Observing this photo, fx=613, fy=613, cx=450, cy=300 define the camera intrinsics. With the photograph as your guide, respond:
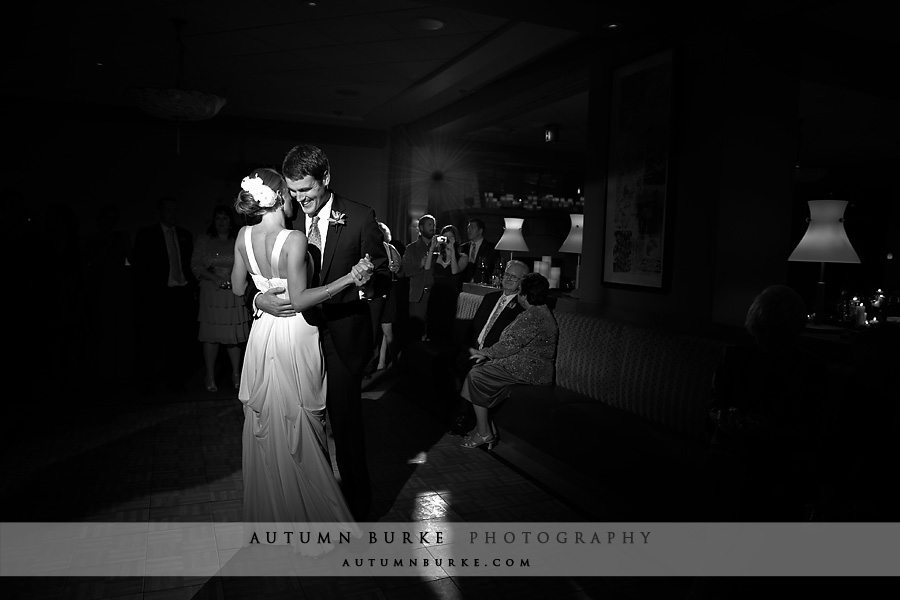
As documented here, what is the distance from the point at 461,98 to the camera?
704 centimetres

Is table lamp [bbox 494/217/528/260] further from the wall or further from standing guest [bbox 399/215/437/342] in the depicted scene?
the wall

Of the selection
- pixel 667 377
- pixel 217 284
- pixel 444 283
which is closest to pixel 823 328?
pixel 667 377

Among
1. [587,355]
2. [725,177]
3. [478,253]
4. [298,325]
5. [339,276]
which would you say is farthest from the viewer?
[478,253]

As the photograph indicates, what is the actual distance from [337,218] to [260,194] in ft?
1.10

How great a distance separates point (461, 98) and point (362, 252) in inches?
189

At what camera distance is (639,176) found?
4129 millimetres

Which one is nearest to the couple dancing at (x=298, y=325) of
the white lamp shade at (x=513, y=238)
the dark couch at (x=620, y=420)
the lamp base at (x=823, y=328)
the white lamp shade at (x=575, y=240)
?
the dark couch at (x=620, y=420)

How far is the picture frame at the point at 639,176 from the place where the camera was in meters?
3.91

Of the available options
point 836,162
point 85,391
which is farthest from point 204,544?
point 836,162

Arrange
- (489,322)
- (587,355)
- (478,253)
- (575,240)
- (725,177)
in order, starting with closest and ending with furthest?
(725,177) → (587,355) → (489,322) → (575,240) → (478,253)

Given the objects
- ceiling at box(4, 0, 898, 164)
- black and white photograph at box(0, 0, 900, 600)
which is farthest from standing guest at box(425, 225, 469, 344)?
ceiling at box(4, 0, 898, 164)

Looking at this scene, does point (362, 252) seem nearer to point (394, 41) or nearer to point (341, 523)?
point (341, 523)

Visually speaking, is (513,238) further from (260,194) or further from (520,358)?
(260,194)

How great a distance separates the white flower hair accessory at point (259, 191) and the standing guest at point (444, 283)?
3498 millimetres
